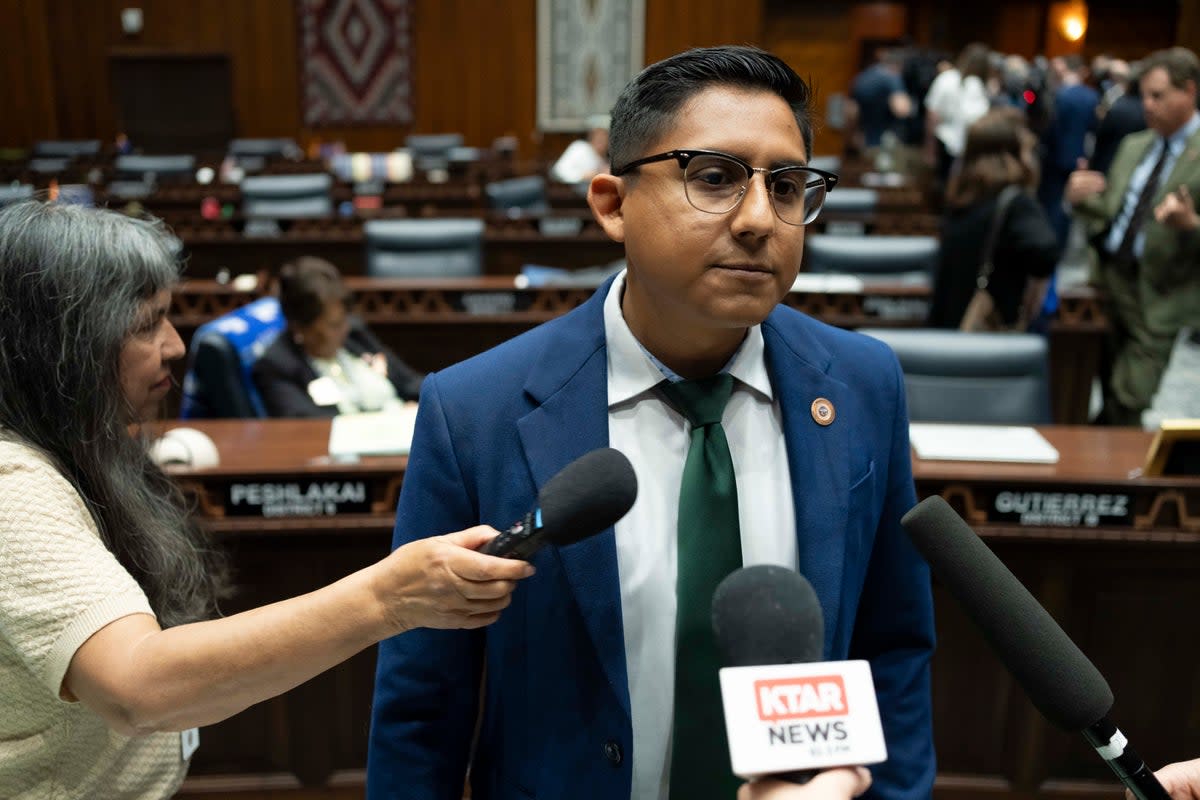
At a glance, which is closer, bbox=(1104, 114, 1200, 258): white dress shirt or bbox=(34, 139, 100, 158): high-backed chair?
bbox=(1104, 114, 1200, 258): white dress shirt

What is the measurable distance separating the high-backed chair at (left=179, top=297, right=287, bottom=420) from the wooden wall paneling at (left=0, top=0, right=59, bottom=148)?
1201 centimetres

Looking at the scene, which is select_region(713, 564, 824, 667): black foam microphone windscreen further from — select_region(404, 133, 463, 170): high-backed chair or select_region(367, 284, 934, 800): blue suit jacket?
select_region(404, 133, 463, 170): high-backed chair

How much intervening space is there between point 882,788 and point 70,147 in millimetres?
13553

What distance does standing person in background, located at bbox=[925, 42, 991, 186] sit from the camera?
859 centimetres

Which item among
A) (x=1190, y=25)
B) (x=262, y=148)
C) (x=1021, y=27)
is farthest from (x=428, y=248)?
(x=1021, y=27)

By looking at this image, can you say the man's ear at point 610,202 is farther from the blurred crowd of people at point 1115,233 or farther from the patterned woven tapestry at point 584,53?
the patterned woven tapestry at point 584,53

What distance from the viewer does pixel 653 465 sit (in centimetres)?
123

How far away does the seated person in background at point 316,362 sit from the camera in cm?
358

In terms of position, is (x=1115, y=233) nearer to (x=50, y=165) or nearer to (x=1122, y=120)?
(x=1122, y=120)

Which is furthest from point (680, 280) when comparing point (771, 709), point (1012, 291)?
point (1012, 291)

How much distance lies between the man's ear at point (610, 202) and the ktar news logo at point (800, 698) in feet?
1.88

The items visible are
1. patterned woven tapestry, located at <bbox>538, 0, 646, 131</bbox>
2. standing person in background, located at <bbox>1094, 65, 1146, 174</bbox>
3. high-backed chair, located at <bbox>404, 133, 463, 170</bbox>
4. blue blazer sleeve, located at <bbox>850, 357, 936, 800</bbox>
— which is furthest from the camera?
patterned woven tapestry, located at <bbox>538, 0, 646, 131</bbox>

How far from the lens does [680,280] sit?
3.74ft

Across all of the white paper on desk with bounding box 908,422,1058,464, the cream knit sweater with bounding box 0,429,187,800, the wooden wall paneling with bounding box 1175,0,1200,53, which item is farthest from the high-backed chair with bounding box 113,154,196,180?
the wooden wall paneling with bounding box 1175,0,1200,53
